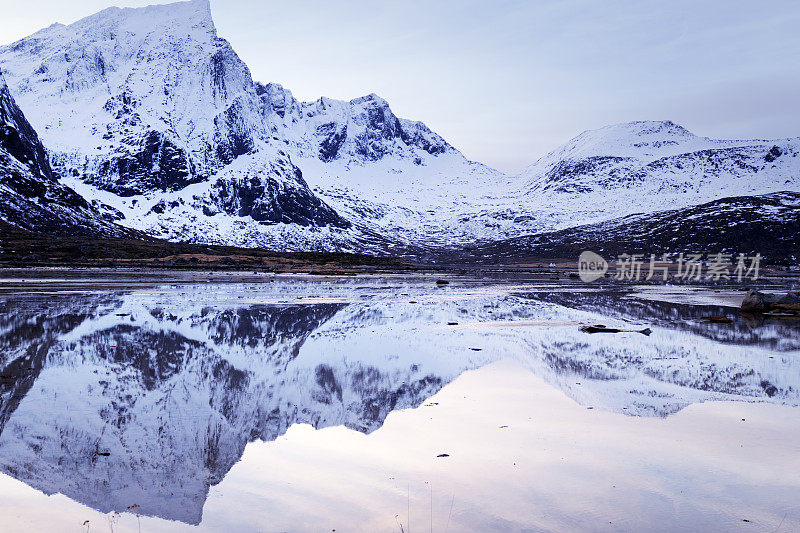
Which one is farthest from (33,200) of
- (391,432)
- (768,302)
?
(391,432)

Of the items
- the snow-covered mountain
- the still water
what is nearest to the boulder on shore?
the still water

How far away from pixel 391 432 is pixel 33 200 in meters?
171

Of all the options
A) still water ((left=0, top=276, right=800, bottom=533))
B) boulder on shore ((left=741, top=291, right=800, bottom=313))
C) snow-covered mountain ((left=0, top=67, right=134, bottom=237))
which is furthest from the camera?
snow-covered mountain ((left=0, top=67, right=134, bottom=237))

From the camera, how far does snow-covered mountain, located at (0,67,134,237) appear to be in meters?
146

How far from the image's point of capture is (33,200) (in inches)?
6250

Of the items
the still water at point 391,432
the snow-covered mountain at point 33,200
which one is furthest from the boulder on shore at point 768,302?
the snow-covered mountain at point 33,200

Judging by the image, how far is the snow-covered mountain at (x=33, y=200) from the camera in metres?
146

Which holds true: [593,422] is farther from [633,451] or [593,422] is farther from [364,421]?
[364,421]

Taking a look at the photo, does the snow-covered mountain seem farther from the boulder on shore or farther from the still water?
the still water

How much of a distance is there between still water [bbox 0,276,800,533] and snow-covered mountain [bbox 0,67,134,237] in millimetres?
140228

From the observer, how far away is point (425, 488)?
27.9 feet

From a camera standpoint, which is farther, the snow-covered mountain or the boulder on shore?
the snow-covered mountain

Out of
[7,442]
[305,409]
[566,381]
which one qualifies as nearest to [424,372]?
[566,381]

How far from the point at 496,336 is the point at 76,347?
13622 mm
